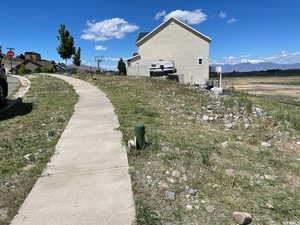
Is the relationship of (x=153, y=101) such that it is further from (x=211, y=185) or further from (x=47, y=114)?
(x=211, y=185)

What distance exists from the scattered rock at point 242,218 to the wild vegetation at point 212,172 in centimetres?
8

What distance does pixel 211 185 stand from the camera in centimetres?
327

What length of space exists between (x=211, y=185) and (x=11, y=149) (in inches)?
158

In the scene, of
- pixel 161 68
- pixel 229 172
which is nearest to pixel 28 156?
pixel 229 172

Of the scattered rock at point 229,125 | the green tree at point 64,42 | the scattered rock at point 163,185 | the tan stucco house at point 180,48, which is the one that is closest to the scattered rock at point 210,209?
the scattered rock at point 163,185

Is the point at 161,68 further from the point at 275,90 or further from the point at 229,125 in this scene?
the point at 275,90

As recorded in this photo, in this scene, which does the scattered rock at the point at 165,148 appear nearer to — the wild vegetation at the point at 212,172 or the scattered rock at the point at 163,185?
the wild vegetation at the point at 212,172

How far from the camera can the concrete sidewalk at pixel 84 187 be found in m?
2.53

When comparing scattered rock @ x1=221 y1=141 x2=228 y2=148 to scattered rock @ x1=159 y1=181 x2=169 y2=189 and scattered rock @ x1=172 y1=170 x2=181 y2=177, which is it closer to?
scattered rock @ x1=172 y1=170 x2=181 y2=177

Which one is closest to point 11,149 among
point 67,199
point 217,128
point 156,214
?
point 67,199

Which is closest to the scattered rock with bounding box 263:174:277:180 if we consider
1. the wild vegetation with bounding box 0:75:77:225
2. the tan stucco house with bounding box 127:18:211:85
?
the wild vegetation with bounding box 0:75:77:225

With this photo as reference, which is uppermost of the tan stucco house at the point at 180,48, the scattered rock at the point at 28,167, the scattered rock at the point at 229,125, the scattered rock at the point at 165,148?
the tan stucco house at the point at 180,48

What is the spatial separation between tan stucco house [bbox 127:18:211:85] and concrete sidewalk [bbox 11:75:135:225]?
73.4ft

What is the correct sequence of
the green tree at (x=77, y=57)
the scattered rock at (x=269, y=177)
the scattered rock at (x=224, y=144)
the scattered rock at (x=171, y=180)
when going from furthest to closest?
the green tree at (x=77, y=57) → the scattered rock at (x=224, y=144) → the scattered rock at (x=269, y=177) → the scattered rock at (x=171, y=180)
